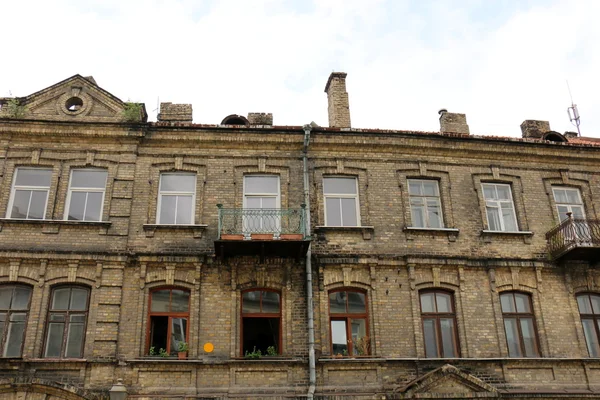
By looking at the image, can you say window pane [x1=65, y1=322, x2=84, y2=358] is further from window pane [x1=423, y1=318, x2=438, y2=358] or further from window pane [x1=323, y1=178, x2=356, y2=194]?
window pane [x1=423, y1=318, x2=438, y2=358]

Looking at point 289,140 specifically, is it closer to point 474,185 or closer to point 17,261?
point 474,185

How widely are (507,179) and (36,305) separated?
12.9 m

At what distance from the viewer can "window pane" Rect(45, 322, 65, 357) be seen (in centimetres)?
1309

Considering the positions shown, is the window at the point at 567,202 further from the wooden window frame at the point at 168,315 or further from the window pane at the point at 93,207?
the window pane at the point at 93,207

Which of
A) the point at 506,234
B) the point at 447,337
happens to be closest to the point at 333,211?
the point at 447,337

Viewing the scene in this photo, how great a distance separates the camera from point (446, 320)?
47.0ft

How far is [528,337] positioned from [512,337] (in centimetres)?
44

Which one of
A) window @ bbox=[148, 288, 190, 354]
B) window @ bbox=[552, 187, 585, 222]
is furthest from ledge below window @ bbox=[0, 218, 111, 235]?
window @ bbox=[552, 187, 585, 222]

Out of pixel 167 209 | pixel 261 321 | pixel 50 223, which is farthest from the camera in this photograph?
pixel 167 209

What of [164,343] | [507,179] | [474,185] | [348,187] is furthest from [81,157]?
[507,179]

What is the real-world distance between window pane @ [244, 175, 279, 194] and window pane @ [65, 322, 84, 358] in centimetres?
540

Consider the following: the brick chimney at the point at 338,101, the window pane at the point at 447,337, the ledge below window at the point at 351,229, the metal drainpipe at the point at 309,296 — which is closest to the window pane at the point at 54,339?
the metal drainpipe at the point at 309,296

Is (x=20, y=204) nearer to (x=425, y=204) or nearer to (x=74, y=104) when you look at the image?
(x=74, y=104)

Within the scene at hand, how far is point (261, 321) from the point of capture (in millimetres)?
13922
